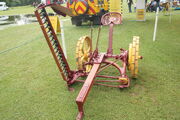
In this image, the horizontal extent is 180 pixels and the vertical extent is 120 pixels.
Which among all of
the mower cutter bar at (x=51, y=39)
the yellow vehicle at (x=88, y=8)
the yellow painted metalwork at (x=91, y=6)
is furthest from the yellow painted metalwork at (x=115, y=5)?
the mower cutter bar at (x=51, y=39)

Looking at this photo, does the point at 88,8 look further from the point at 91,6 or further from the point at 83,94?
the point at 83,94

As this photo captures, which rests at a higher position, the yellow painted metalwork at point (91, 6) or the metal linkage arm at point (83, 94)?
the yellow painted metalwork at point (91, 6)

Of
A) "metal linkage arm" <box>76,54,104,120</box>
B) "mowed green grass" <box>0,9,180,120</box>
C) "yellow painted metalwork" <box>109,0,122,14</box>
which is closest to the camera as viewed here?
"metal linkage arm" <box>76,54,104,120</box>

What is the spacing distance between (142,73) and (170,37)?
3.09m

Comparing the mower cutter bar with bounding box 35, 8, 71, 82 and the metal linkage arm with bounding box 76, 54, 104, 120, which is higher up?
the mower cutter bar with bounding box 35, 8, 71, 82

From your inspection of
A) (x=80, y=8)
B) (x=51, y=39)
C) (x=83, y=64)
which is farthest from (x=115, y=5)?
(x=51, y=39)

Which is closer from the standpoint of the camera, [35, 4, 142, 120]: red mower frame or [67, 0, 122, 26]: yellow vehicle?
[35, 4, 142, 120]: red mower frame

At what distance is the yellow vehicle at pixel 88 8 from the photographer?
764 centimetres

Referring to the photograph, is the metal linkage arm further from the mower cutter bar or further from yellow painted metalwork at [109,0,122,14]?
yellow painted metalwork at [109,0,122,14]

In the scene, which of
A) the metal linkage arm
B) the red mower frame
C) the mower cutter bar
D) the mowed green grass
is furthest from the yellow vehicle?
the metal linkage arm

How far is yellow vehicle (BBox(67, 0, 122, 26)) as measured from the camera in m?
7.64

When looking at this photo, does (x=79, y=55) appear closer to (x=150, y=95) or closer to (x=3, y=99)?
(x=150, y=95)

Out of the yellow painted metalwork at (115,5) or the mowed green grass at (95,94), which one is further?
the yellow painted metalwork at (115,5)

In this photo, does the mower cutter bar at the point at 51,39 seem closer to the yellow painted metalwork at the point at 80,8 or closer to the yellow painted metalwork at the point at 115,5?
the yellow painted metalwork at the point at 80,8
